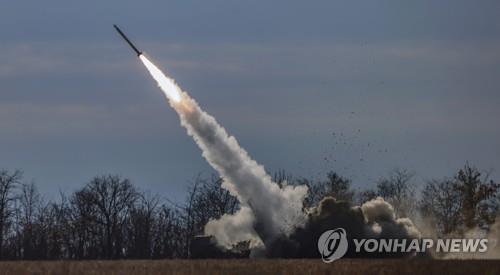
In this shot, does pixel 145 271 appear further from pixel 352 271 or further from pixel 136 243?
pixel 136 243

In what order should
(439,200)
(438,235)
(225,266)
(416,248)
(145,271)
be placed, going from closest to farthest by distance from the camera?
(145,271) → (225,266) → (416,248) → (438,235) → (439,200)

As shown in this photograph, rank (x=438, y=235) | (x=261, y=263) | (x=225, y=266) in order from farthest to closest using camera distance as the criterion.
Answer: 1. (x=438, y=235)
2. (x=261, y=263)
3. (x=225, y=266)

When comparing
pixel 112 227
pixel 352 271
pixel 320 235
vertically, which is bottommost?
pixel 352 271

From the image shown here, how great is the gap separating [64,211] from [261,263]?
200ft

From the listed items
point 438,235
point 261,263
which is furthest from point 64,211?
point 261,263

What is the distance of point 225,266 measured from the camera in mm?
55562

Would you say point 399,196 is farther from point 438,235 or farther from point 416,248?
point 416,248

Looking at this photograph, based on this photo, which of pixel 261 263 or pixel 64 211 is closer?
pixel 261 263

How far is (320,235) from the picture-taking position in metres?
73.6

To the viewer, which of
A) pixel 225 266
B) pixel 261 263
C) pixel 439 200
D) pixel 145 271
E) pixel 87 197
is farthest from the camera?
pixel 87 197

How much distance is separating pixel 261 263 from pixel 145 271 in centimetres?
865

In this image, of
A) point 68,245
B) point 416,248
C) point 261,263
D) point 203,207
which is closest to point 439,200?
point 203,207

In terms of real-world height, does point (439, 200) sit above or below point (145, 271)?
above

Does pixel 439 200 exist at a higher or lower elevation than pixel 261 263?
higher
